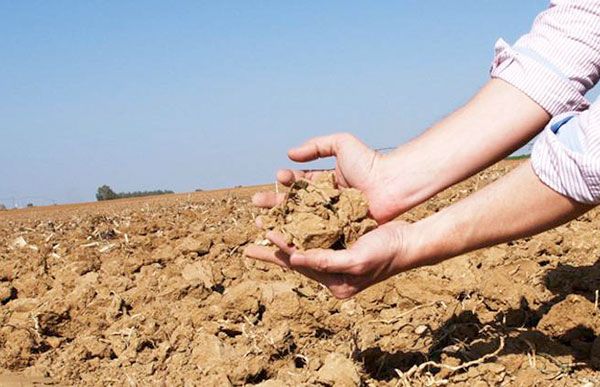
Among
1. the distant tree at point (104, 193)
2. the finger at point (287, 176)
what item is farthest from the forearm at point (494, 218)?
the distant tree at point (104, 193)

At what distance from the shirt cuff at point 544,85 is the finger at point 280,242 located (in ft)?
3.40

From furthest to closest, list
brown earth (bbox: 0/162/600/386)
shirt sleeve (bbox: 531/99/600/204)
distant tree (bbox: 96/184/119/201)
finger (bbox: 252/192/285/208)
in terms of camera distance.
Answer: distant tree (bbox: 96/184/119/201) < finger (bbox: 252/192/285/208) < brown earth (bbox: 0/162/600/386) < shirt sleeve (bbox: 531/99/600/204)

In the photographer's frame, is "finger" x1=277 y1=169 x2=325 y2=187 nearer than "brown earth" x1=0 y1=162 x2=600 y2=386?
No

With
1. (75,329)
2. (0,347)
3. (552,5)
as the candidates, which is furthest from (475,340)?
(0,347)

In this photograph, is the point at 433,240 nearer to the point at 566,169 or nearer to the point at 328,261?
the point at 328,261

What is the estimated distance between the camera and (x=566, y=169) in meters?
2.17

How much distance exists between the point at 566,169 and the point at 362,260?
716 mm

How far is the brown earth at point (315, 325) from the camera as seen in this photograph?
2.87 m

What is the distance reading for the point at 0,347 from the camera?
3.91m

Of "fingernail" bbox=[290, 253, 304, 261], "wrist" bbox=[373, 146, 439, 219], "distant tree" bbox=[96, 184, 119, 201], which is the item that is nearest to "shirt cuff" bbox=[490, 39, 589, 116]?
"wrist" bbox=[373, 146, 439, 219]

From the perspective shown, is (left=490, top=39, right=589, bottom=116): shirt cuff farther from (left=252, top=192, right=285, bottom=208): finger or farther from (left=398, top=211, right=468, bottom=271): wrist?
(left=252, top=192, right=285, bottom=208): finger

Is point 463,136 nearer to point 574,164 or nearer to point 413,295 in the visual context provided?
point 574,164

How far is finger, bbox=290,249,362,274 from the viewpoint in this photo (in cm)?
248

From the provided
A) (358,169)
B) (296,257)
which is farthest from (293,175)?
(296,257)
